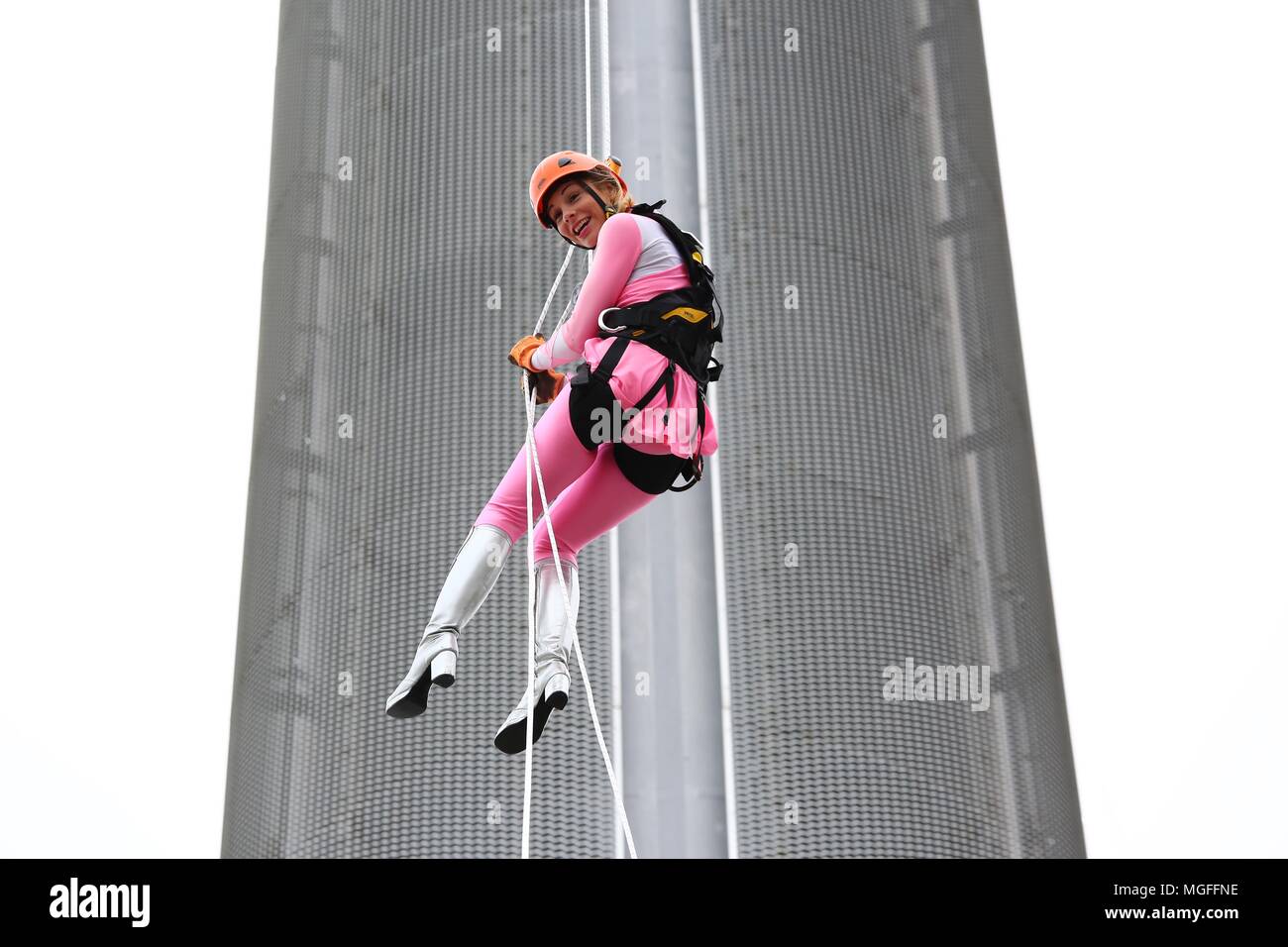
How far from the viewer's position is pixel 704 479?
7.70 metres

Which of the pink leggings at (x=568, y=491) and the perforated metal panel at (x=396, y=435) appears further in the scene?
the perforated metal panel at (x=396, y=435)

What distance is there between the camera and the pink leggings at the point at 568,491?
433 cm

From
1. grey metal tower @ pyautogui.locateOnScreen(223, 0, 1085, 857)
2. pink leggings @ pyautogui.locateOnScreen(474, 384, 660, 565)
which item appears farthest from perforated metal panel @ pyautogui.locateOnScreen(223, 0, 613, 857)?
pink leggings @ pyautogui.locateOnScreen(474, 384, 660, 565)

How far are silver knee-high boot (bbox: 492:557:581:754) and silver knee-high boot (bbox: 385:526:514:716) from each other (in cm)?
19

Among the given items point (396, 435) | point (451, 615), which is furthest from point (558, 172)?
point (396, 435)

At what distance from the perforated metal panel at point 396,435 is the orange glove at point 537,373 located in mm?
3006

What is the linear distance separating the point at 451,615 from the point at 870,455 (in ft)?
13.0

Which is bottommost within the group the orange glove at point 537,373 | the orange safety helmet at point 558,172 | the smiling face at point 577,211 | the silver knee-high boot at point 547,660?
the silver knee-high boot at point 547,660

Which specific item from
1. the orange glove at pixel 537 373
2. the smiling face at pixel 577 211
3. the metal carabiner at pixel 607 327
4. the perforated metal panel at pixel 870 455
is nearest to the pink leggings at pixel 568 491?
the orange glove at pixel 537 373

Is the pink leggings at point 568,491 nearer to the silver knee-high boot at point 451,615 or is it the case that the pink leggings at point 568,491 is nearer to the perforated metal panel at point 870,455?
the silver knee-high boot at point 451,615

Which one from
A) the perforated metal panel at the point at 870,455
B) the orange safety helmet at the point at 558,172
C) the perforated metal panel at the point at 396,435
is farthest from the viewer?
the perforated metal panel at the point at 870,455

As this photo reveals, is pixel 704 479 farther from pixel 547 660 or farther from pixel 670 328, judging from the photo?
pixel 670 328
